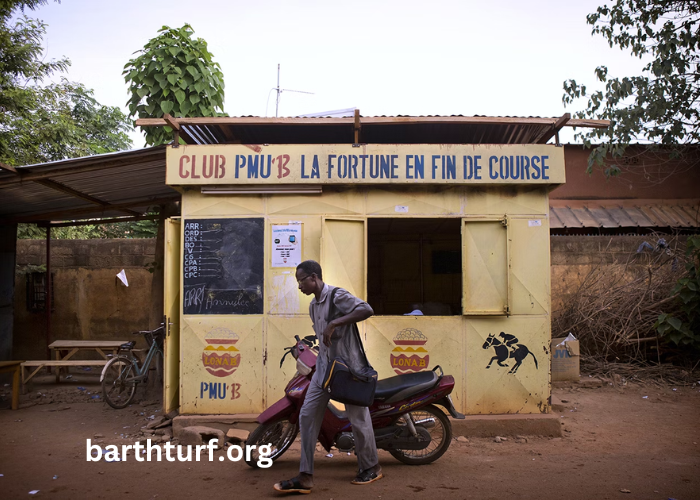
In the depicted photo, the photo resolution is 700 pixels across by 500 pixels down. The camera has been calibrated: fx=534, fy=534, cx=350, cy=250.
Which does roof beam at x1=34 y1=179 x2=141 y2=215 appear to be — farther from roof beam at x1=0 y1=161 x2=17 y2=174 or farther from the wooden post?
the wooden post

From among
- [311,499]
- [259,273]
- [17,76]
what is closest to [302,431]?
[311,499]

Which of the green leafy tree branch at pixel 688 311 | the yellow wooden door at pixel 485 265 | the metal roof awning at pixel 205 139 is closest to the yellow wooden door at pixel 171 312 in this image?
the metal roof awning at pixel 205 139

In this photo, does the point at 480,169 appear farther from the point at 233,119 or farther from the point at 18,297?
the point at 18,297

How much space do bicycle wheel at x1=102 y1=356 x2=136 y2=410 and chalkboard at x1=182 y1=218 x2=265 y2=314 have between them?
7.48ft

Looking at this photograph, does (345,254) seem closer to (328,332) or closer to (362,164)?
(362,164)

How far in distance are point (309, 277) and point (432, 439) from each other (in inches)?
74.9

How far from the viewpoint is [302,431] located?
4148 millimetres

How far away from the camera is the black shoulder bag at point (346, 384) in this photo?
4.08 meters

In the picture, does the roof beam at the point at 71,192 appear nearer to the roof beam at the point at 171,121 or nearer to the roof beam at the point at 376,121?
the roof beam at the point at 376,121

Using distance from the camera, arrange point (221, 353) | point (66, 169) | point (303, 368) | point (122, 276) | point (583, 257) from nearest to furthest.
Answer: point (303, 368)
point (221, 353)
point (66, 169)
point (583, 257)
point (122, 276)

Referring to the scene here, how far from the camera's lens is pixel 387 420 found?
459cm

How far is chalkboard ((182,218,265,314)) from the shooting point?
5.86m

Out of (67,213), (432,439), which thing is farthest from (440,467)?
(67,213)

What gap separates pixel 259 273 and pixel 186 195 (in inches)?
46.6
